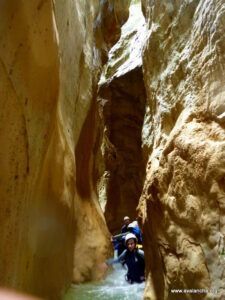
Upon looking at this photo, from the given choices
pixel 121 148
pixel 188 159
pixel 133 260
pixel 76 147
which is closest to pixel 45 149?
pixel 188 159

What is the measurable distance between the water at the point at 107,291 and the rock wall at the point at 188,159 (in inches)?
36.5

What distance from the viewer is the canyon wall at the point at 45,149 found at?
453cm

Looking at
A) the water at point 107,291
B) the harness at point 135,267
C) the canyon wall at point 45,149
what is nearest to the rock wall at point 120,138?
the canyon wall at point 45,149

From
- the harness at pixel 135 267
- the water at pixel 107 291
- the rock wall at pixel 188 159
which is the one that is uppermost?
the rock wall at pixel 188 159

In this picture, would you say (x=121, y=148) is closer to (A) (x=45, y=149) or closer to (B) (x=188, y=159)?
(A) (x=45, y=149)

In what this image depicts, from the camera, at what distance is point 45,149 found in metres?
5.63

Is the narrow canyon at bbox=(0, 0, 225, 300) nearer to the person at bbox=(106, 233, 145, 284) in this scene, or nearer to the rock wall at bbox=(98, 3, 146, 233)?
the person at bbox=(106, 233, 145, 284)

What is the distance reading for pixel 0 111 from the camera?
4305mm

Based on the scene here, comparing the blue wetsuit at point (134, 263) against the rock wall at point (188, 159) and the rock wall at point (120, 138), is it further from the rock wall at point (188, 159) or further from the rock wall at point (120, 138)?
the rock wall at point (120, 138)

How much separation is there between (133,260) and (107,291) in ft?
2.51

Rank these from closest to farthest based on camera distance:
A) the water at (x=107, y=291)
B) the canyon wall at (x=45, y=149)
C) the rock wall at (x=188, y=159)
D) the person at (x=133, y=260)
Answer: the rock wall at (x=188, y=159), the canyon wall at (x=45, y=149), the water at (x=107, y=291), the person at (x=133, y=260)

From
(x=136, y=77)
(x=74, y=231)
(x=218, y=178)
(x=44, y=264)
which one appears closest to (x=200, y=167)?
(x=218, y=178)

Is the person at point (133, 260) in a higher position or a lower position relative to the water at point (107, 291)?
higher

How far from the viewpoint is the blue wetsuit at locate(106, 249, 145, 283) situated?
8.03m
